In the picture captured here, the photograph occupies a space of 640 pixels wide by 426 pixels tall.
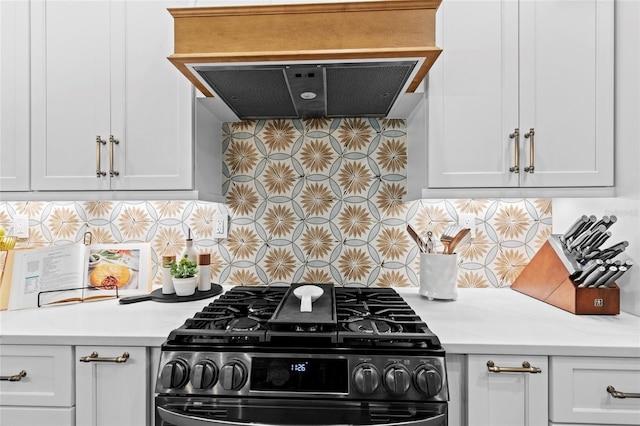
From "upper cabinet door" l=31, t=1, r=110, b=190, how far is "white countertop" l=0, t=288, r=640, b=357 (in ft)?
1.71

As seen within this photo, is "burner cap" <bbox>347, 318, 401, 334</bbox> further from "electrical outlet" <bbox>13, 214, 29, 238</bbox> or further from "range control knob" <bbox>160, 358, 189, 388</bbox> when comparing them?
"electrical outlet" <bbox>13, 214, 29, 238</bbox>

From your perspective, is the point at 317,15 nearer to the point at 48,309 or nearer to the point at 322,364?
the point at 322,364

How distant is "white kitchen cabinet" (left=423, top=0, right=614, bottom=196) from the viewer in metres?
1.35

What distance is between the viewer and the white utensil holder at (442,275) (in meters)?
1.47

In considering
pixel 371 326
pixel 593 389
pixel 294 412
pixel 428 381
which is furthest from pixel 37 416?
pixel 593 389

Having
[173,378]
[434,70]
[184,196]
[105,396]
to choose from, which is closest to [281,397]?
[173,378]

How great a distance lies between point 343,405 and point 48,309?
47.7 inches

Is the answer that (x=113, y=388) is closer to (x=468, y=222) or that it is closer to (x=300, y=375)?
(x=300, y=375)

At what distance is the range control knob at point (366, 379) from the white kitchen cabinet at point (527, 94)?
0.75 meters

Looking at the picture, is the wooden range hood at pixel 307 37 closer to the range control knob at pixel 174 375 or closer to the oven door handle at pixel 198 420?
the range control knob at pixel 174 375

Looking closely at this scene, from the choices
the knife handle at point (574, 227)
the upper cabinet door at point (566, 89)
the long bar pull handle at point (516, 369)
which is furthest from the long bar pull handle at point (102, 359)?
the knife handle at point (574, 227)

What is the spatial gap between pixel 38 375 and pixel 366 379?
3.34ft

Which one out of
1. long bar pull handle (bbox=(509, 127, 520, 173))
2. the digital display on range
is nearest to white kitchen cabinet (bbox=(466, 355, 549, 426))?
the digital display on range

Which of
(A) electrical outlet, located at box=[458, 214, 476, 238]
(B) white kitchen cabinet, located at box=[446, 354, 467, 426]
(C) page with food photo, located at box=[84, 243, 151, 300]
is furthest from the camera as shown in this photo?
(A) electrical outlet, located at box=[458, 214, 476, 238]
